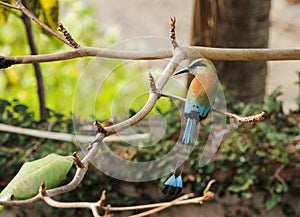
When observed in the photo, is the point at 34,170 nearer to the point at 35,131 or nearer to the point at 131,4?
the point at 35,131

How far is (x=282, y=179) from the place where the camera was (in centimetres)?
237

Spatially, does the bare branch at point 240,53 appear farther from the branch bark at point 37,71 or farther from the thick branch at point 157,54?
the branch bark at point 37,71

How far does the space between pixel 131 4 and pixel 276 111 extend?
4584 millimetres

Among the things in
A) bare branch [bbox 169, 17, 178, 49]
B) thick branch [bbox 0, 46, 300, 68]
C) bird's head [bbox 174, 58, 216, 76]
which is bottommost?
bird's head [bbox 174, 58, 216, 76]

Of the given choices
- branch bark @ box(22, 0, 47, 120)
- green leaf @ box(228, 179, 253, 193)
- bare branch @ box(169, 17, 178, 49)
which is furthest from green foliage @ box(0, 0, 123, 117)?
bare branch @ box(169, 17, 178, 49)

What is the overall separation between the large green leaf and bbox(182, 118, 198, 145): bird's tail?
10.6 inches

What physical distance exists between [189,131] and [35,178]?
30 cm

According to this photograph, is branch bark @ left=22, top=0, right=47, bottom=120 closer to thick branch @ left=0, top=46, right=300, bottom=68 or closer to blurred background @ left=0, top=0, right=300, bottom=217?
blurred background @ left=0, top=0, right=300, bottom=217

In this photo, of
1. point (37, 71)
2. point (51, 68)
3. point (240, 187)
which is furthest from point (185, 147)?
point (51, 68)

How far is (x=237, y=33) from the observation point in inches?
106

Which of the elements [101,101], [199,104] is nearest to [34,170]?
[199,104]

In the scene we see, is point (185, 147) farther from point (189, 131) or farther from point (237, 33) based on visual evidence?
point (237, 33)

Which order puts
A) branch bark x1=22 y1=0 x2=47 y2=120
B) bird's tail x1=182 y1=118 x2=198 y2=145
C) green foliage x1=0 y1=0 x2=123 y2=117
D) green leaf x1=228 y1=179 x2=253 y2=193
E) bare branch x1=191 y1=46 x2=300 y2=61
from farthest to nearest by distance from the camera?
1. green foliage x1=0 y1=0 x2=123 y2=117
2. branch bark x1=22 y1=0 x2=47 y2=120
3. green leaf x1=228 y1=179 x2=253 y2=193
4. bare branch x1=191 y1=46 x2=300 y2=61
5. bird's tail x1=182 y1=118 x2=198 y2=145

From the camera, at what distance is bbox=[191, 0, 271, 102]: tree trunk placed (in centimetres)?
267
